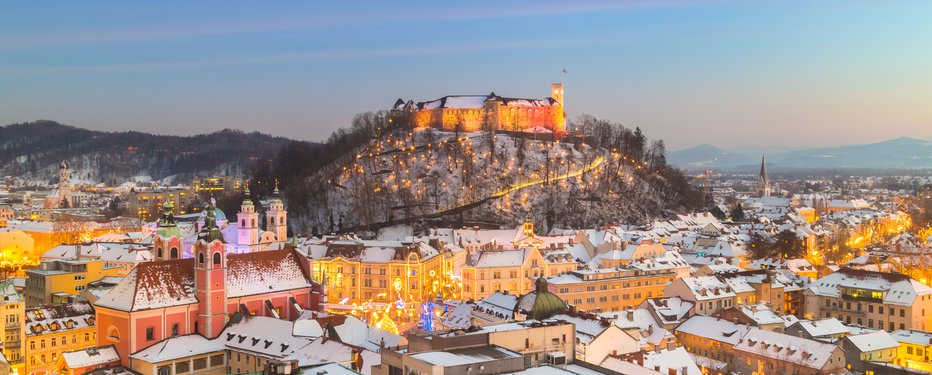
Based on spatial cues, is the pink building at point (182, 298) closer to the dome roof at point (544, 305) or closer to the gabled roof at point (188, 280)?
the gabled roof at point (188, 280)

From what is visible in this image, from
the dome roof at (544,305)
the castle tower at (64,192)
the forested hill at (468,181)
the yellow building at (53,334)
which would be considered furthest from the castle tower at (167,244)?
the castle tower at (64,192)

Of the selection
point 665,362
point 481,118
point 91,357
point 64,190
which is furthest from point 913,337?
point 64,190

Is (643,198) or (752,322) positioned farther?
(643,198)

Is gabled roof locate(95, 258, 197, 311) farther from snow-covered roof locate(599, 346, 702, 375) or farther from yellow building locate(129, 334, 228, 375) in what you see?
snow-covered roof locate(599, 346, 702, 375)

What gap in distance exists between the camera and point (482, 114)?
142000 mm

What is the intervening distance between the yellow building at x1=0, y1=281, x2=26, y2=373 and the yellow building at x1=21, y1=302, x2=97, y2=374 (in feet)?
1.77

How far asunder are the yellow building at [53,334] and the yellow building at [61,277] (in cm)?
1512

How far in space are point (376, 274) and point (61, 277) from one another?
2582cm

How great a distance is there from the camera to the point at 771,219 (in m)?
137

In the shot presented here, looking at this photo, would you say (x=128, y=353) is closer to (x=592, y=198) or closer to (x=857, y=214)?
(x=592, y=198)

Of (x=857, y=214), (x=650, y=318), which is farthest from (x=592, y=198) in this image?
(x=650, y=318)

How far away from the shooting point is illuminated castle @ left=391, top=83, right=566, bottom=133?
5576 inches

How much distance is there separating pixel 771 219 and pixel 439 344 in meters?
115

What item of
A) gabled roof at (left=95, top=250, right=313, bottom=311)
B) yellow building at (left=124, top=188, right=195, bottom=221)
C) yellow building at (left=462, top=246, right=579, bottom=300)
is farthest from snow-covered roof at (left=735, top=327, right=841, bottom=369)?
yellow building at (left=124, top=188, right=195, bottom=221)
